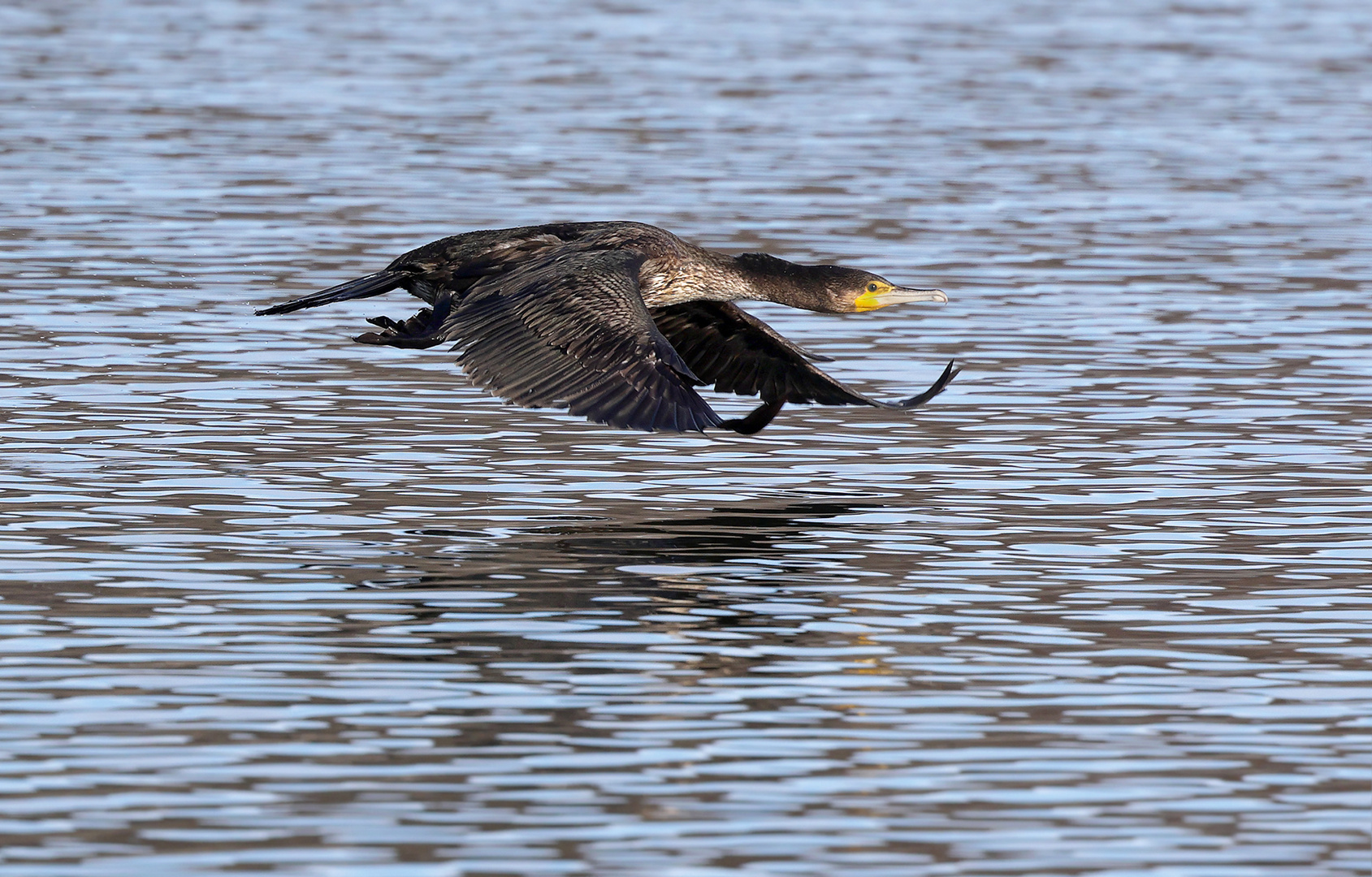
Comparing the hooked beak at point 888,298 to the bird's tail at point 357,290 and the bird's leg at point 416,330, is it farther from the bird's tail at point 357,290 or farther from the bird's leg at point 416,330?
the bird's tail at point 357,290

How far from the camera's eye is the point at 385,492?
1214cm

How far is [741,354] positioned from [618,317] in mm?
1963

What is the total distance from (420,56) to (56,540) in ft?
90.3

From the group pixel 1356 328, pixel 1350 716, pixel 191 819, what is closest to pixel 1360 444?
pixel 1356 328

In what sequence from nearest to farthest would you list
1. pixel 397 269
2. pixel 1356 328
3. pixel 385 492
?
pixel 385 492 → pixel 397 269 → pixel 1356 328

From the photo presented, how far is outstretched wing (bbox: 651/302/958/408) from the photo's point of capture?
13.4m

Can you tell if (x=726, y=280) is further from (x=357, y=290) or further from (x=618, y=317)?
(x=357, y=290)

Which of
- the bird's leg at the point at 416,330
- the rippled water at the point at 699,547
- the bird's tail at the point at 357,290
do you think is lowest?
the rippled water at the point at 699,547

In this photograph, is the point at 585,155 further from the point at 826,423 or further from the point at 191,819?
the point at 191,819

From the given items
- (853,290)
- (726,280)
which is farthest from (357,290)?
(853,290)

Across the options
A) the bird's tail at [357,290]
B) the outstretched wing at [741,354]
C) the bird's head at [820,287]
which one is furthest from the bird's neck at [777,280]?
the bird's tail at [357,290]

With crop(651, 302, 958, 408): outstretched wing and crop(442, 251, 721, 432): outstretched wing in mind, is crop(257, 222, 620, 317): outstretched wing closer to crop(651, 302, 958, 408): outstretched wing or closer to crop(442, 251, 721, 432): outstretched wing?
crop(442, 251, 721, 432): outstretched wing

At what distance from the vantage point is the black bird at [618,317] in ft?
37.4

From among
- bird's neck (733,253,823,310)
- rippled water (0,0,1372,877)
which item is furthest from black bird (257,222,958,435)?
rippled water (0,0,1372,877)
